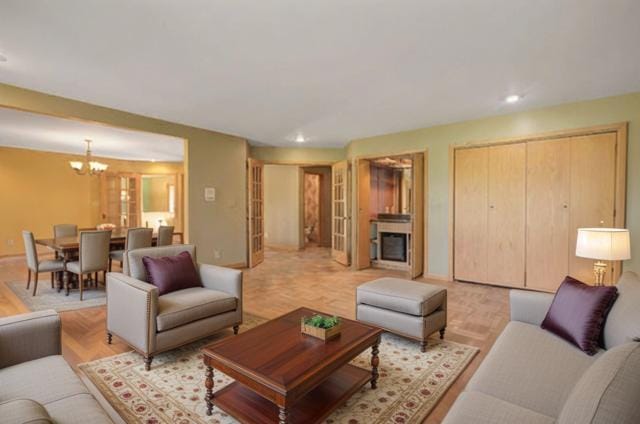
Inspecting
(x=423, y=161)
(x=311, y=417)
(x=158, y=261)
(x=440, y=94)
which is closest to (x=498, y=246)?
(x=423, y=161)

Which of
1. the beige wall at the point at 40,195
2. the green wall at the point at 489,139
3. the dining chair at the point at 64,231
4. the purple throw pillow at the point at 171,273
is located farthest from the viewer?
the beige wall at the point at 40,195

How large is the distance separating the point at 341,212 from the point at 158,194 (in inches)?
255

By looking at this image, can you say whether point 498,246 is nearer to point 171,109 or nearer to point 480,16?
point 480,16

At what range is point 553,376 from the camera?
5.02 feet

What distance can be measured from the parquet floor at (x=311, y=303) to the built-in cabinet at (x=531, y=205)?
1.56 feet

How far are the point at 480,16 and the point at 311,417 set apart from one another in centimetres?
263

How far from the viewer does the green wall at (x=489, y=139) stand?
12.4 feet

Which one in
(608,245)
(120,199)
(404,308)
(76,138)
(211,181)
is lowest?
(404,308)

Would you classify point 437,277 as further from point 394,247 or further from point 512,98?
point 512,98

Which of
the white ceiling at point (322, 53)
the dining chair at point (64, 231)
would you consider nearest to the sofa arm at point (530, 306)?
the white ceiling at point (322, 53)

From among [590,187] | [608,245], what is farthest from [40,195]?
[590,187]

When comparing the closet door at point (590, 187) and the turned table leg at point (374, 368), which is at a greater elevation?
the closet door at point (590, 187)

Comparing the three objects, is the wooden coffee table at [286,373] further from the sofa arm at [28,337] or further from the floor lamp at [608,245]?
the floor lamp at [608,245]

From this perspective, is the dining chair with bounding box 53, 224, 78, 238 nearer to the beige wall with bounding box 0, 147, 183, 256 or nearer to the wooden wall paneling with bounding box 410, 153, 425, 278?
the beige wall with bounding box 0, 147, 183, 256
